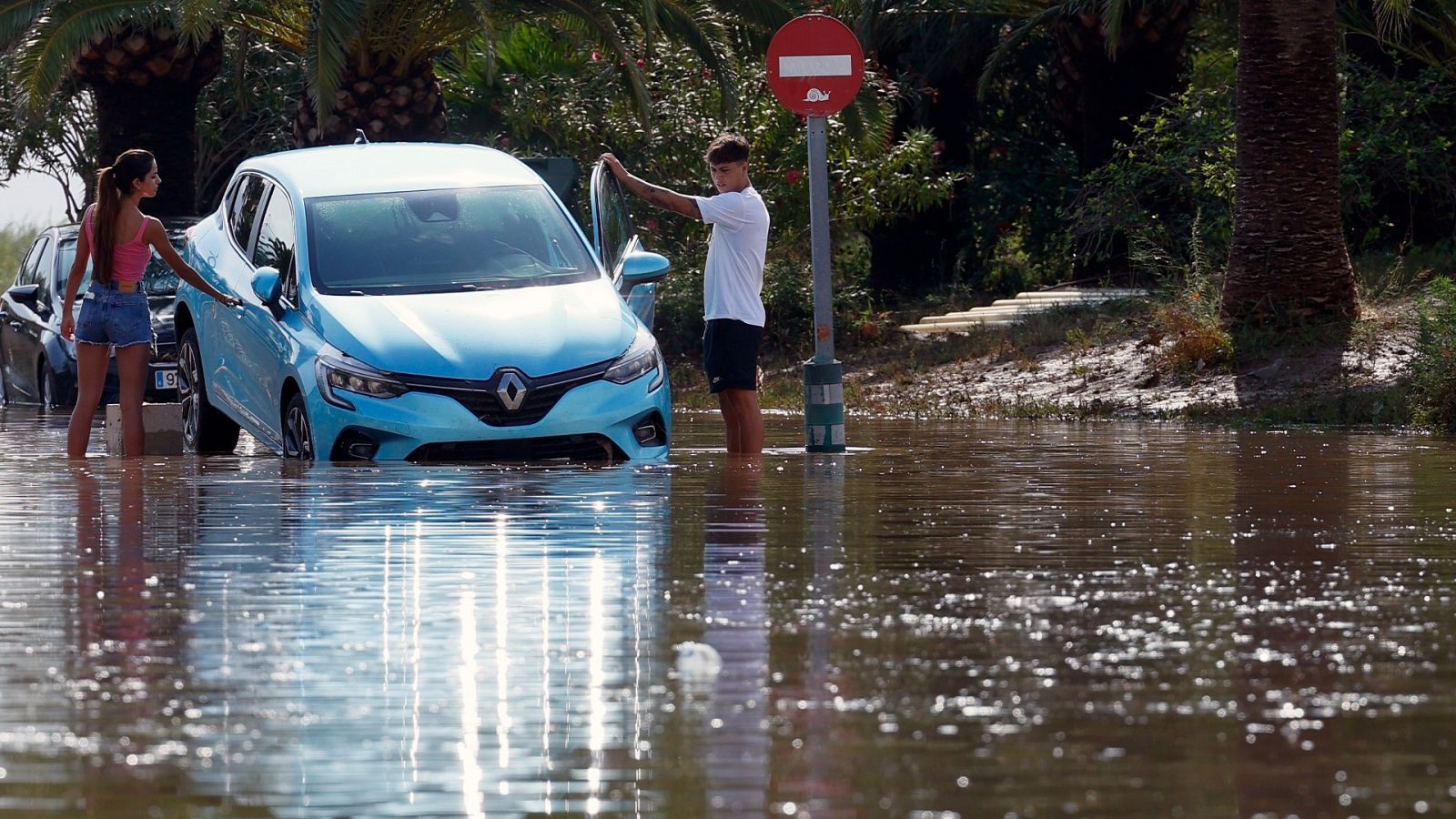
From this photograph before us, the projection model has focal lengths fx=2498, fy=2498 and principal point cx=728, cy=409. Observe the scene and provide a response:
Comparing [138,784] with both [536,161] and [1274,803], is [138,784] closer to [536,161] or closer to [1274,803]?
[1274,803]

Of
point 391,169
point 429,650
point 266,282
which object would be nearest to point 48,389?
point 391,169

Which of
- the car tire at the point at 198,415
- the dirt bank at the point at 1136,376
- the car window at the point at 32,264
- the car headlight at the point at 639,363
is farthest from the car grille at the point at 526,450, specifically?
the car window at the point at 32,264

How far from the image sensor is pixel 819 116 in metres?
13.3

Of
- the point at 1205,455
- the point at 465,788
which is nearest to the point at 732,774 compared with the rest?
the point at 465,788

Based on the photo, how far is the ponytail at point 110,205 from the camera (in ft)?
43.2

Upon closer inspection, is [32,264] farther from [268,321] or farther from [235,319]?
[268,321]

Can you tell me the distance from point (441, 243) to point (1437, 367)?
246 inches

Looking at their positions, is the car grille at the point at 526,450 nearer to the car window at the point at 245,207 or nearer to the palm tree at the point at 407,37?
the car window at the point at 245,207

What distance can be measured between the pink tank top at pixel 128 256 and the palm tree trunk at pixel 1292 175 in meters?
8.44

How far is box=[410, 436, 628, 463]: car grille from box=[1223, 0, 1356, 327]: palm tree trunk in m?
7.47

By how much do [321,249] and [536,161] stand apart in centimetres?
550

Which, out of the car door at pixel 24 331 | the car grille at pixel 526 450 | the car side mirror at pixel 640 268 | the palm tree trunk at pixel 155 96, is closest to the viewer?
the car grille at pixel 526 450

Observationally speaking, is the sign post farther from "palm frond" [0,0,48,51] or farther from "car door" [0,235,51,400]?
"palm frond" [0,0,48,51]

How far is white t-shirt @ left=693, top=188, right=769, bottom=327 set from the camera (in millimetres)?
12398
